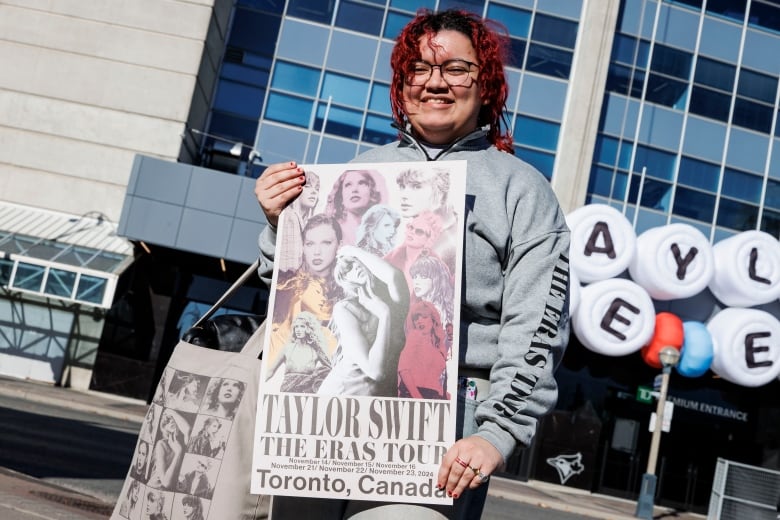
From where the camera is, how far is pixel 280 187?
2.43 meters

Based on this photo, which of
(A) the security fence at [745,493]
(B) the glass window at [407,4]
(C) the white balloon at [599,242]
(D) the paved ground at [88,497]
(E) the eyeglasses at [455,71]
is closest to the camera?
(E) the eyeglasses at [455,71]

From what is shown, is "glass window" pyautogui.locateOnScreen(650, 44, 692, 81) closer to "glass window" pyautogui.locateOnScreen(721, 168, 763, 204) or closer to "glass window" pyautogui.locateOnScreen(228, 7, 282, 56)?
"glass window" pyautogui.locateOnScreen(721, 168, 763, 204)

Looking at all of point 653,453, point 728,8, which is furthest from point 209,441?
point 728,8

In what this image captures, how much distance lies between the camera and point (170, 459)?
7.39ft

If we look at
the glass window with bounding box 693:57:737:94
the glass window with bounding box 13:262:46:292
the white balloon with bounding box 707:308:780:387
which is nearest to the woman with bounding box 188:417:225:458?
the white balloon with bounding box 707:308:780:387

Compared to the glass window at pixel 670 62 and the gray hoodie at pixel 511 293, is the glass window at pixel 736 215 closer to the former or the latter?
the glass window at pixel 670 62

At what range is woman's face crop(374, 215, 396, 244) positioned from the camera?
234 centimetres

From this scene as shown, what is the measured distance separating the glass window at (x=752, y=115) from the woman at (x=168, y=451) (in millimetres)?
27918

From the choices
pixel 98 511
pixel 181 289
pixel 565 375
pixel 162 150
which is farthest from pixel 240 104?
pixel 98 511

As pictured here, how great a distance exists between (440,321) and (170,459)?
80 cm

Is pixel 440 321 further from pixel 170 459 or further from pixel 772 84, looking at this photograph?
pixel 772 84

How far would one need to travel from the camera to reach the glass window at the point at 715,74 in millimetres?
27281

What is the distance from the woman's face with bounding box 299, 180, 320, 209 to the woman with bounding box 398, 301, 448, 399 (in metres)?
0.46

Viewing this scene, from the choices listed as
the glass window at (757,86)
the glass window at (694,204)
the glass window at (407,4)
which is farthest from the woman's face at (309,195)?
the glass window at (757,86)
